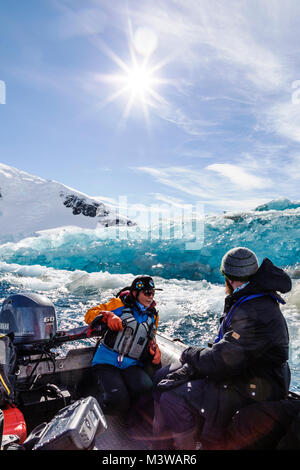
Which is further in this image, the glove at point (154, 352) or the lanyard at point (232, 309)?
the glove at point (154, 352)

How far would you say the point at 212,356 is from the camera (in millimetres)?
1620

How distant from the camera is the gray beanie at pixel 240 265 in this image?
1743mm

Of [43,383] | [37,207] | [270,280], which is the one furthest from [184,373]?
[37,207]

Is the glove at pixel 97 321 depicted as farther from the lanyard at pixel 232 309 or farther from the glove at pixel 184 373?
the lanyard at pixel 232 309

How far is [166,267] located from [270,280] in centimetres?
1321

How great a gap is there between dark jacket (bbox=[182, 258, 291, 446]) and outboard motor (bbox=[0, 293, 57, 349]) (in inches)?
57.8

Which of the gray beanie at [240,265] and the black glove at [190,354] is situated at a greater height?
the gray beanie at [240,265]

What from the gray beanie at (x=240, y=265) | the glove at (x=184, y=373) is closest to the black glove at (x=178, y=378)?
the glove at (x=184, y=373)

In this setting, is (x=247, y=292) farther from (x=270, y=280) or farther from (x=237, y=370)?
(x=237, y=370)

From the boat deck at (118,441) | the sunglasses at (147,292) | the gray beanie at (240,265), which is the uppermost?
the gray beanie at (240,265)

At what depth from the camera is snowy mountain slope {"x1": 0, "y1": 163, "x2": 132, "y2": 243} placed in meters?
67.1

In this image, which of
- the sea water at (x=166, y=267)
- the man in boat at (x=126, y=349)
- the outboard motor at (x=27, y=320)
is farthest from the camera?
the sea water at (x=166, y=267)

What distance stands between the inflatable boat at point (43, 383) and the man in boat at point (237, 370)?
431 mm

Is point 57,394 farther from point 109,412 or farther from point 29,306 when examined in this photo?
point 29,306
